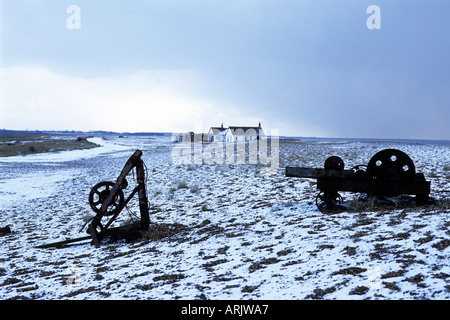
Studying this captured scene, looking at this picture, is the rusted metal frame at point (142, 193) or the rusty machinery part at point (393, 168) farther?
the rusted metal frame at point (142, 193)

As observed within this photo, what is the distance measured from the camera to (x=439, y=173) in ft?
50.6

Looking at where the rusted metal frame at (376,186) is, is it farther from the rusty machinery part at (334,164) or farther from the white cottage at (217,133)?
the white cottage at (217,133)

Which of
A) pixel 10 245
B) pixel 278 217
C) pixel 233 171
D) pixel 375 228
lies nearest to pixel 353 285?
pixel 375 228

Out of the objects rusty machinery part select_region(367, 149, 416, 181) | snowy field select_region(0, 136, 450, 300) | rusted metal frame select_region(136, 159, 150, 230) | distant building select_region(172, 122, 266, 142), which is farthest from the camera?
distant building select_region(172, 122, 266, 142)

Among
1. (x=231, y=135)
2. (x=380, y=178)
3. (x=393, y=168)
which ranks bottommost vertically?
(x=380, y=178)

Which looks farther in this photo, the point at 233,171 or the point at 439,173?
the point at 233,171

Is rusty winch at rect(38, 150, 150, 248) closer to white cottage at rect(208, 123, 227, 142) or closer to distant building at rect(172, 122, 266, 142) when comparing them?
distant building at rect(172, 122, 266, 142)

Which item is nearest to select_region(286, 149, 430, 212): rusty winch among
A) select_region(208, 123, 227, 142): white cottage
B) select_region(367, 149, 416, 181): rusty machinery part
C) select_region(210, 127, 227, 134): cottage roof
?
select_region(367, 149, 416, 181): rusty machinery part

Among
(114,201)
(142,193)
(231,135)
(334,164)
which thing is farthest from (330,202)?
(231,135)

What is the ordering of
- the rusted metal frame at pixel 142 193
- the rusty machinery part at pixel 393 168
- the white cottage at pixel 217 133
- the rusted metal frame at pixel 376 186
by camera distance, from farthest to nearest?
the white cottage at pixel 217 133 → the rusted metal frame at pixel 142 193 → the rusty machinery part at pixel 393 168 → the rusted metal frame at pixel 376 186

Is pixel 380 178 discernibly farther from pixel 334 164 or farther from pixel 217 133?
pixel 217 133

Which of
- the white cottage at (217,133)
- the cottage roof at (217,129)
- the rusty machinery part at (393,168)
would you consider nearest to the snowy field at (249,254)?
the rusty machinery part at (393,168)
